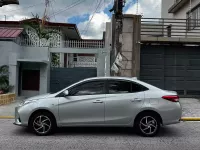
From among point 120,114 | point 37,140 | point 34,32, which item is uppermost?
point 34,32

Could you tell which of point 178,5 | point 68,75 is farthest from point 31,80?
point 178,5

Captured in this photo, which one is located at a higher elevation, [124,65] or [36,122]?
[124,65]

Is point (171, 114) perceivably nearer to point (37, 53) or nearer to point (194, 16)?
point (37, 53)

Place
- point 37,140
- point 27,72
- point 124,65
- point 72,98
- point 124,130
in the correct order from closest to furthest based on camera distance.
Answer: point 37,140 → point 72,98 → point 124,130 → point 124,65 → point 27,72

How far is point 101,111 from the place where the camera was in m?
7.56

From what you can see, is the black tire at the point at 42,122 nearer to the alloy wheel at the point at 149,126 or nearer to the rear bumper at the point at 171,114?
the alloy wheel at the point at 149,126

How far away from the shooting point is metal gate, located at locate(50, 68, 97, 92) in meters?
18.6

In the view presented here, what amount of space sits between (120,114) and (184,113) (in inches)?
184

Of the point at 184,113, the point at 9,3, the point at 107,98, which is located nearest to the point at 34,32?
the point at 9,3

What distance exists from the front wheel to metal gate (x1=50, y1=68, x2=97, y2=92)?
11.0 metres

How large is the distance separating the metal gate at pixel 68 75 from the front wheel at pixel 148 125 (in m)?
11.0

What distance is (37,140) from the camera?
7133 mm

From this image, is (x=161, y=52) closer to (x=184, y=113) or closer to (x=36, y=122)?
(x=184, y=113)

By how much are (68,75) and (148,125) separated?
11.6 m
